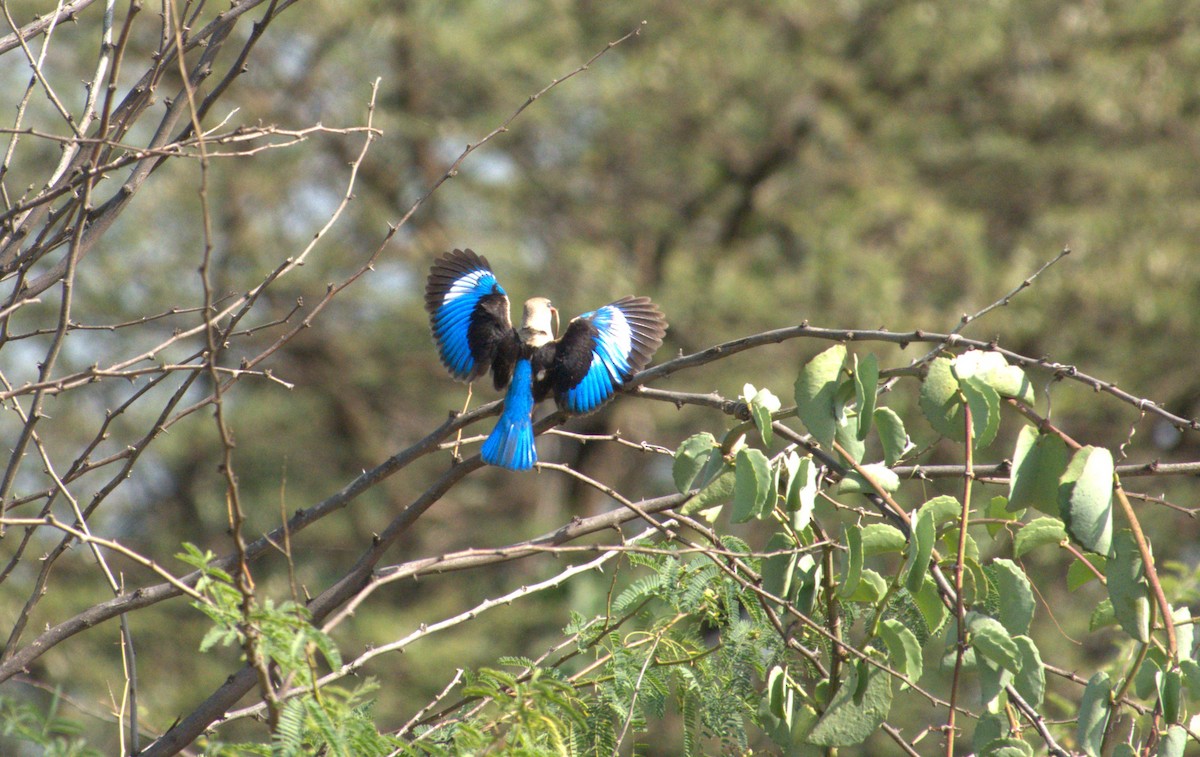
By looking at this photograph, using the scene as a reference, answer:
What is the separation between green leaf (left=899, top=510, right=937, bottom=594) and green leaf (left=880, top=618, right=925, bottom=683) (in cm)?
14

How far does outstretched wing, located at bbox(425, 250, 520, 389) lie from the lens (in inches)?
120

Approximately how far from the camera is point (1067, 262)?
9.31 meters

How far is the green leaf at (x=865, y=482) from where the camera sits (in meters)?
1.76

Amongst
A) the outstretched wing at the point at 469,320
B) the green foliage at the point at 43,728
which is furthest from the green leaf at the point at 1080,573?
the outstretched wing at the point at 469,320

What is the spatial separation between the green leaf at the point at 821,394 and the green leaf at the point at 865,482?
8cm

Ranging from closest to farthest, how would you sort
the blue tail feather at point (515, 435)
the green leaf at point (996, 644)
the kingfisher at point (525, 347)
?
the green leaf at point (996, 644), the blue tail feather at point (515, 435), the kingfisher at point (525, 347)

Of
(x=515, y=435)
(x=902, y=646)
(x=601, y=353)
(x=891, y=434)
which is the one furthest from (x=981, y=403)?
(x=601, y=353)

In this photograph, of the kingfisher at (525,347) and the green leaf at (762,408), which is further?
A: the kingfisher at (525,347)

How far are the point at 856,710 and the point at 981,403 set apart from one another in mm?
490

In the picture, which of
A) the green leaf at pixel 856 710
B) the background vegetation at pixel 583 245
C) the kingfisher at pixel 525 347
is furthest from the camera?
the background vegetation at pixel 583 245

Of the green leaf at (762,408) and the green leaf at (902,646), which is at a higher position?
the green leaf at (762,408)

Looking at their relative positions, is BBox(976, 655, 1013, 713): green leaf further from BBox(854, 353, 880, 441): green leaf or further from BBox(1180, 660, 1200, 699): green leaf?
BBox(854, 353, 880, 441): green leaf

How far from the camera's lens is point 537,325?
320 cm

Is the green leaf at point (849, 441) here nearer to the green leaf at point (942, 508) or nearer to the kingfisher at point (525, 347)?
the green leaf at point (942, 508)
